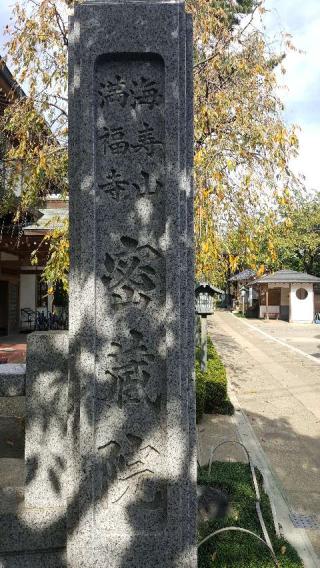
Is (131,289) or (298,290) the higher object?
(298,290)

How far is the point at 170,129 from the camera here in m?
2.76

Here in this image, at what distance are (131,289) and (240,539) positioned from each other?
2.25m

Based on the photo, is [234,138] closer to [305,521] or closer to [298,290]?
[305,521]

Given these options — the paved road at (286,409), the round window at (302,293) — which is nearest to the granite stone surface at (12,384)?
the paved road at (286,409)

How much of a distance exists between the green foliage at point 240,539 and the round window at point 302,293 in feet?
85.0

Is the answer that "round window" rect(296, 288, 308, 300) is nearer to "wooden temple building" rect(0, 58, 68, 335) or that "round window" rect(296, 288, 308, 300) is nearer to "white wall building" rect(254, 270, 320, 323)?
"white wall building" rect(254, 270, 320, 323)

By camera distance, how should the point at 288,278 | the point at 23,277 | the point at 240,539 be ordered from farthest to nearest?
the point at 288,278 < the point at 23,277 < the point at 240,539

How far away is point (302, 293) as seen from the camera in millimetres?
29031

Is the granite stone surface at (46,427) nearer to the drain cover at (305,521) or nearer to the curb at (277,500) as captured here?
the curb at (277,500)

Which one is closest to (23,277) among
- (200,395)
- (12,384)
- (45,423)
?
(200,395)

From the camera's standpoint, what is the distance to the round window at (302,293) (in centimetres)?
2892

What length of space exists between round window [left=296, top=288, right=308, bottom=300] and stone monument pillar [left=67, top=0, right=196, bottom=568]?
2776cm

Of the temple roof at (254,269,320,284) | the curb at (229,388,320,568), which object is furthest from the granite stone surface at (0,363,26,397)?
the temple roof at (254,269,320,284)

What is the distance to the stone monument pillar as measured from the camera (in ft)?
8.98
